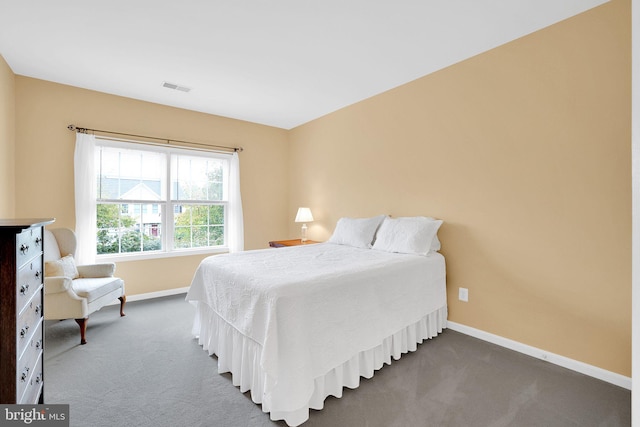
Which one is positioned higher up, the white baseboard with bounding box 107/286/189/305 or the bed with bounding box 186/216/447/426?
the bed with bounding box 186/216/447/426

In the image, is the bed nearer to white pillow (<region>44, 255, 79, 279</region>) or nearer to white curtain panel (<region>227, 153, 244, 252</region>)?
white pillow (<region>44, 255, 79, 279</region>)

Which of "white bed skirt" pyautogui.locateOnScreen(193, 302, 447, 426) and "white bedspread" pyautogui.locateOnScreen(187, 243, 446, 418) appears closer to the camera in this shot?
"white bedspread" pyautogui.locateOnScreen(187, 243, 446, 418)

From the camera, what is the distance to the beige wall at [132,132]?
3.13 meters

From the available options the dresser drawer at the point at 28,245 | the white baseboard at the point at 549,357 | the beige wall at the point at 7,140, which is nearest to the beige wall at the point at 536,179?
the white baseboard at the point at 549,357

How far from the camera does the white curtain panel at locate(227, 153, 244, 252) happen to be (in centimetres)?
445

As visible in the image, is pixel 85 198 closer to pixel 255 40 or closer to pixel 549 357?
pixel 255 40

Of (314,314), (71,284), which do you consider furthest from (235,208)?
(314,314)

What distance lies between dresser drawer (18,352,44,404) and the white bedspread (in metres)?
0.99

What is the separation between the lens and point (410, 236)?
2.78 m

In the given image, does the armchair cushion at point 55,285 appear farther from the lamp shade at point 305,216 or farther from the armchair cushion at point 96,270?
the lamp shade at point 305,216

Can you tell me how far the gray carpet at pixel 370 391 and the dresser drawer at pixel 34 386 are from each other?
281 millimetres

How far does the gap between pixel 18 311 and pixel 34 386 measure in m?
0.58

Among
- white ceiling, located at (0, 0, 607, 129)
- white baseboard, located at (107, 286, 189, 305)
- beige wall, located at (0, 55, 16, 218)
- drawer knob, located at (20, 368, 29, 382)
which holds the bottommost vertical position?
white baseboard, located at (107, 286, 189, 305)

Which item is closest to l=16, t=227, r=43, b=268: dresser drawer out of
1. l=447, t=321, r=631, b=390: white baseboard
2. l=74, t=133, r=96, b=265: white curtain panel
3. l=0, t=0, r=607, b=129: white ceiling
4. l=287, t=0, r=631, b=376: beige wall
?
l=0, t=0, r=607, b=129: white ceiling
